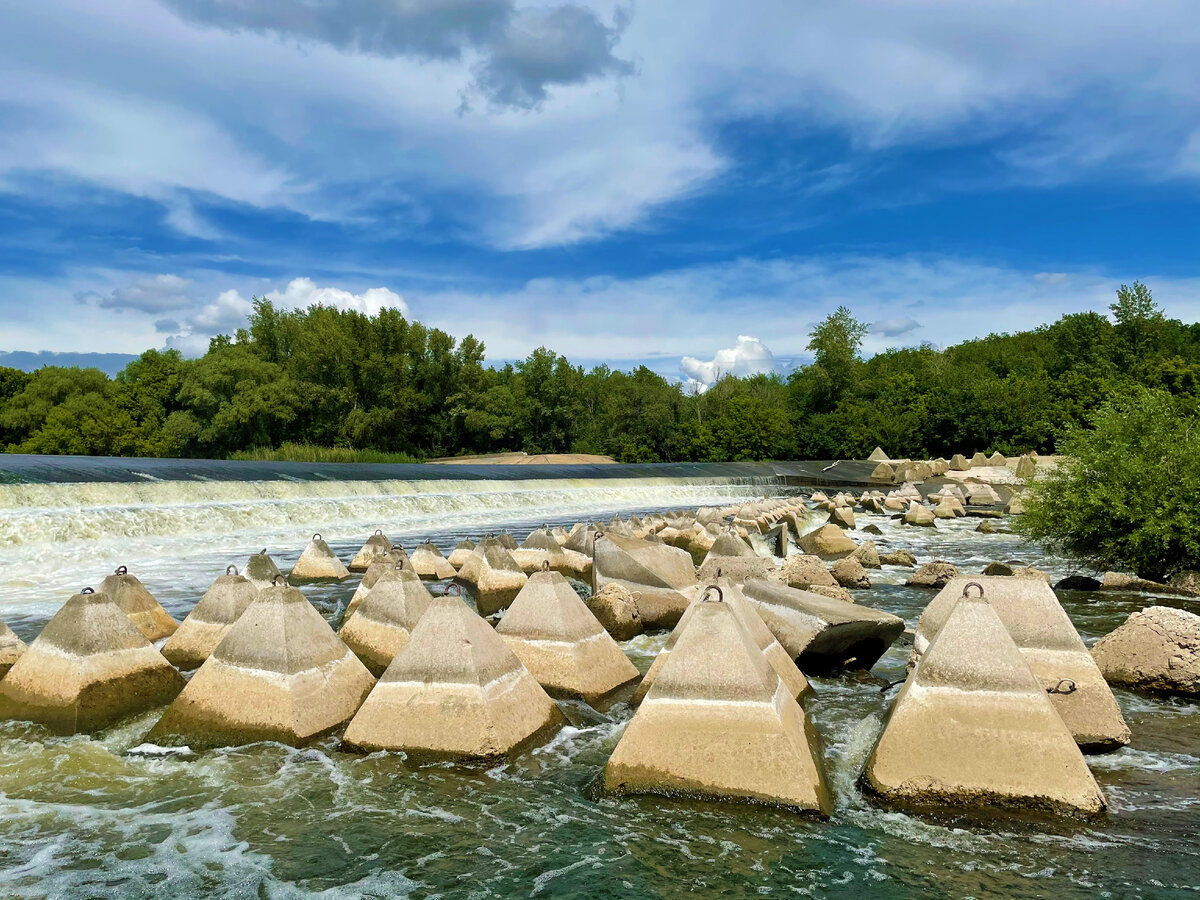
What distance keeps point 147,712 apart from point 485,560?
5.95 meters

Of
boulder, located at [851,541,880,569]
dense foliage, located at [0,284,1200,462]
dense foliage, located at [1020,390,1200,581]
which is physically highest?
dense foliage, located at [0,284,1200,462]

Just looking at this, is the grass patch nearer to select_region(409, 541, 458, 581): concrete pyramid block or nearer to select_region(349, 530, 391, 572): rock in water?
select_region(349, 530, 391, 572): rock in water

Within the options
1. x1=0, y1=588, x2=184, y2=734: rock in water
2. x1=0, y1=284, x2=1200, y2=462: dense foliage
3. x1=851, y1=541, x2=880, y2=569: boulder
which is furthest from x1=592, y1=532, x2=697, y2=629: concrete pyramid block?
x1=0, y1=284, x2=1200, y2=462: dense foliage

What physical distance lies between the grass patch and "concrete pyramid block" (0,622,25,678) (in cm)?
5246

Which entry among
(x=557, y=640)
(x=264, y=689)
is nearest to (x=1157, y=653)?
(x=557, y=640)

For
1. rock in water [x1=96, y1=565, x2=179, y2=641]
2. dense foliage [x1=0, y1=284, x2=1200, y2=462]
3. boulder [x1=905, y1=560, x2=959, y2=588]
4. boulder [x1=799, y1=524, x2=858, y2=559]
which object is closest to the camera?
rock in water [x1=96, y1=565, x2=179, y2=641]

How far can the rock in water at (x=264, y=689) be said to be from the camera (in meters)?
6.43

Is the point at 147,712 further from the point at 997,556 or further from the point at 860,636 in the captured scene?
the point at 997,556

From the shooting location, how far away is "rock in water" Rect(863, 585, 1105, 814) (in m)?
5.09

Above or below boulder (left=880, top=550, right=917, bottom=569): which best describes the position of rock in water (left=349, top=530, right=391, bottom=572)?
above

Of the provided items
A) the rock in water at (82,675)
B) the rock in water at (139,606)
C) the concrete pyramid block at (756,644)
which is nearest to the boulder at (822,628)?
the concrete pyramid block at (756,644)

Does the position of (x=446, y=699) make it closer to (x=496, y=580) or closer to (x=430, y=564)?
(x=496, y=580)

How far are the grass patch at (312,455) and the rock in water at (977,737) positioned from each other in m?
58.0

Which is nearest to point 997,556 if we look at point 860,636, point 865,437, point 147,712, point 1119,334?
point 860,636
